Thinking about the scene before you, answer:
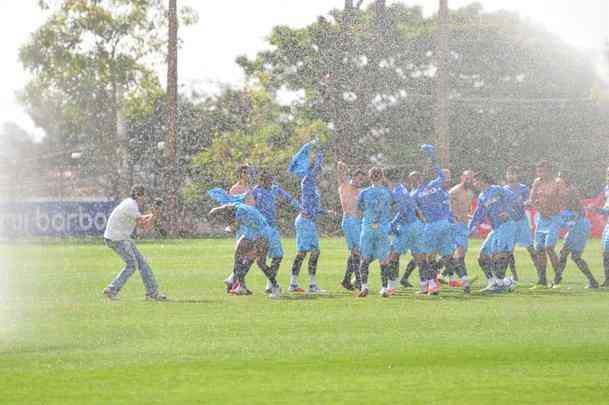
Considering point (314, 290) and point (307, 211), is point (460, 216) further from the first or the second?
point (314, 290)

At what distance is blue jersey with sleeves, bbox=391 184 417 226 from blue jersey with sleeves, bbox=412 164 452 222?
9 centimetres

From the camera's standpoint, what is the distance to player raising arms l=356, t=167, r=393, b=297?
20.1 meters

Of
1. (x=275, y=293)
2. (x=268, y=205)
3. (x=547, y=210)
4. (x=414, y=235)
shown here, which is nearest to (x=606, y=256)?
(x=547, y=210)

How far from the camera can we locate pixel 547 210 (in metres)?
23.4

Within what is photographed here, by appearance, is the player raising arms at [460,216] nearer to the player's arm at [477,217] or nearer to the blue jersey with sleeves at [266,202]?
the player's arm at [477,217]

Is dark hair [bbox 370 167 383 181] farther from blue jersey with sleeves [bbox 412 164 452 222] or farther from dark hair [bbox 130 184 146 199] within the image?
dark hair [bbox 130 184 146 199]

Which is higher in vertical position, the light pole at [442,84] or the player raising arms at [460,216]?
the light pole at [442,84]

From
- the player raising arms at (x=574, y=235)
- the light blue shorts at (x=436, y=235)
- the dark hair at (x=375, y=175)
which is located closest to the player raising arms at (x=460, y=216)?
the light blue shorts at (x=436, y=235)

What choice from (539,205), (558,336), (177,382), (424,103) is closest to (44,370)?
(177,382)

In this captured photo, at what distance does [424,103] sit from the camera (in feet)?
216

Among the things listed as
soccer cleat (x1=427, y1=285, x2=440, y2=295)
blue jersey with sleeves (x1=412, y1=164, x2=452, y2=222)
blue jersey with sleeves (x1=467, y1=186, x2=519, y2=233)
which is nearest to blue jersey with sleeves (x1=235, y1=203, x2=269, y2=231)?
blue jersey with sleeves (x1=412, y1=164, x2=452, y2=222)

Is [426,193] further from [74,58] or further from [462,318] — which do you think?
[74,58]

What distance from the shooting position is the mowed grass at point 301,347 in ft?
35.6

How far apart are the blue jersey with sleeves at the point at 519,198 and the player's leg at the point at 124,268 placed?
596cm
